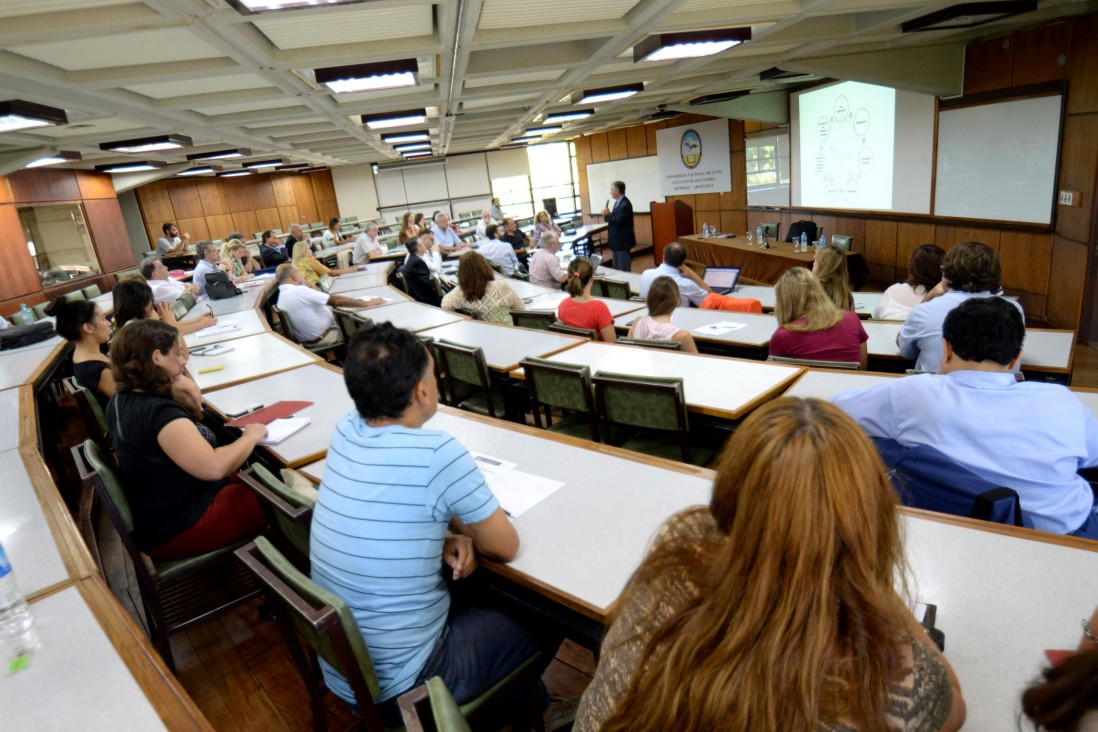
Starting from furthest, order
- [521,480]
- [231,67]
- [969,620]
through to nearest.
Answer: [231,67], [521,480], [969,620]

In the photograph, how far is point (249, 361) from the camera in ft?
12.9

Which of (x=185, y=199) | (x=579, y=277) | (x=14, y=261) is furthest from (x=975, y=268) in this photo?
(x=185, y=199)

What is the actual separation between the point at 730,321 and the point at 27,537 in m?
3.68

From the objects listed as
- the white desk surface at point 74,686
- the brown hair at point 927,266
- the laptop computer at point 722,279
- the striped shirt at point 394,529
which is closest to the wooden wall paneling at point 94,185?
the laptop computer at point 722,279

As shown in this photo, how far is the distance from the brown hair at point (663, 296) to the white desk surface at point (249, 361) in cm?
210

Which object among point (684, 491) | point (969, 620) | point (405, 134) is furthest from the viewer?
point (405, 134)

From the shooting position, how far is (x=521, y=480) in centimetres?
200

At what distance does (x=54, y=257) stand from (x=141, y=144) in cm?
481

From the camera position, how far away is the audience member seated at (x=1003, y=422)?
169cm

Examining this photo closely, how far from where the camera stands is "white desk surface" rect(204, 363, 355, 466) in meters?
2.47

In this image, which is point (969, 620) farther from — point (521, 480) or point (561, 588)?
point (521, 480)

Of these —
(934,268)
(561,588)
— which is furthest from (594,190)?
(561,588)

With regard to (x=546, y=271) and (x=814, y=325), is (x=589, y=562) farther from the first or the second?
(x=546, y=271)

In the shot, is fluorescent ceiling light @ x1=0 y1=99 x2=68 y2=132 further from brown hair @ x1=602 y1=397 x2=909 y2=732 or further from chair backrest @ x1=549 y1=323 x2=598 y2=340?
brown hair @ x1=602 y1=397 x2=909 y2=732
